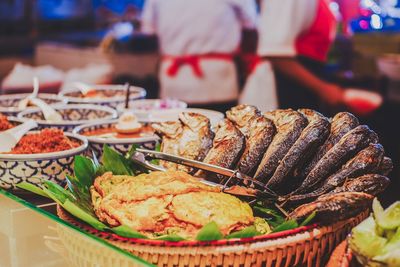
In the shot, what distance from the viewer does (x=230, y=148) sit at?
160 centimetres

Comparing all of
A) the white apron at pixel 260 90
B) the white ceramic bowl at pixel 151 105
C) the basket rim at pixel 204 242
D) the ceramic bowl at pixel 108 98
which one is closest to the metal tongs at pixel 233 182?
the basket rim at pixel 204 242

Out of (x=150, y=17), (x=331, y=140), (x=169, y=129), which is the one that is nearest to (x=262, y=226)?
(x=331, y=140)

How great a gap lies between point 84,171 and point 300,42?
3.47m

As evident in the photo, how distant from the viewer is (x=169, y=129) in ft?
5.98

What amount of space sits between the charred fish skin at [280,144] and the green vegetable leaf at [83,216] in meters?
0.44

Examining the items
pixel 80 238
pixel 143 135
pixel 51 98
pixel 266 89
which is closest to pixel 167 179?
pixel 80 238

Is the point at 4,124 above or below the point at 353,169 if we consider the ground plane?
below

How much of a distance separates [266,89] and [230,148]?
4072 millimetres

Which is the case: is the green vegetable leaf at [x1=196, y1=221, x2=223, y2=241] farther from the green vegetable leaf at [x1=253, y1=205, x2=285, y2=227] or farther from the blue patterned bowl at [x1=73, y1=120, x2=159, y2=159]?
the blue patterned bowl at [x1=73, y1=120, x2=159, y2=159]

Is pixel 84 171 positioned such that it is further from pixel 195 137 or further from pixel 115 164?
pixel 195 137

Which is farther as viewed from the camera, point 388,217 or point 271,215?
point 271,215

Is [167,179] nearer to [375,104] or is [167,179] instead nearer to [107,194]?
[107,194]

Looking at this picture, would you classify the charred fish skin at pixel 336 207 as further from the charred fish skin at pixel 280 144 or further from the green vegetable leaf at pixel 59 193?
the green vegetable leaf at pixel 59 193

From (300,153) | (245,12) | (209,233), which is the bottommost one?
(209,233)
